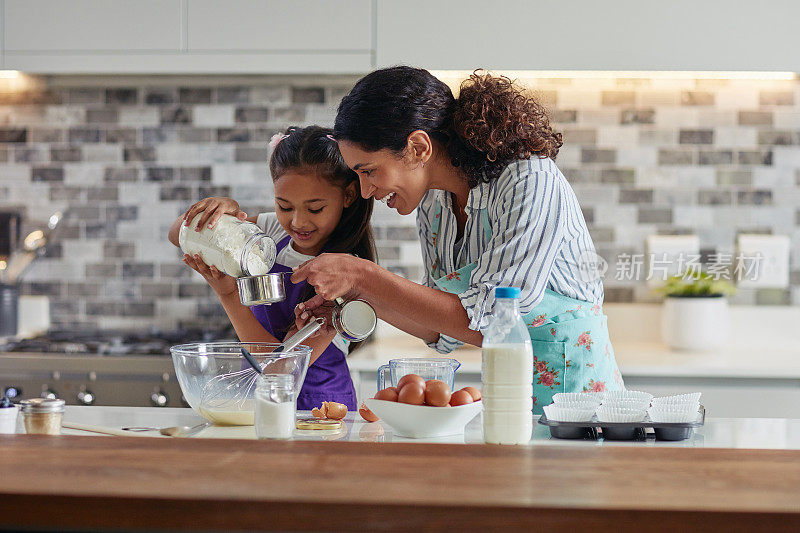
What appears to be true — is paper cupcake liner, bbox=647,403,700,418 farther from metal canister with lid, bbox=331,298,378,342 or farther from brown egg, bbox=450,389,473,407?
metal canister with lid, bbox=331,298,378,342

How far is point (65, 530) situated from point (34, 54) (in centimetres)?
242

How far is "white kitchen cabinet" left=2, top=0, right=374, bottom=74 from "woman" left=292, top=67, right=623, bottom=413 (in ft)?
3.79

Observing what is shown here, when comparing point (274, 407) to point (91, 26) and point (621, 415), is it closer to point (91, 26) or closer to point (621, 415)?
point (621, 415)

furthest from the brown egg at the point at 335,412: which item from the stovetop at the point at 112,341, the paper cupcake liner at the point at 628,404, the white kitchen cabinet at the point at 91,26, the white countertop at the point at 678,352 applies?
the white kitchen cabinet at the point at 91,26

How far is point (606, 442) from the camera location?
1329 millimetres

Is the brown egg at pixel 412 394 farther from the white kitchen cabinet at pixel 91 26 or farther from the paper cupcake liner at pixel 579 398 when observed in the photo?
the white kitchen cabinet at pixel 91 26

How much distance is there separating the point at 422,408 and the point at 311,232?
673 millimetres

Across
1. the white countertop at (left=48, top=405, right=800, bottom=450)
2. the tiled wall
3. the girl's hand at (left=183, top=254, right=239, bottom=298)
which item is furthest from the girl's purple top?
the tiled wall

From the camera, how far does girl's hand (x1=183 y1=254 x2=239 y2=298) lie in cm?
161

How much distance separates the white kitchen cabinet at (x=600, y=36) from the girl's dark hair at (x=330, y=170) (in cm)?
97

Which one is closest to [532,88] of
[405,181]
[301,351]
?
[405,181]

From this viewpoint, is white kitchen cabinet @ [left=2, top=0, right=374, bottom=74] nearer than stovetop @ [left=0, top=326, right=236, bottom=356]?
No

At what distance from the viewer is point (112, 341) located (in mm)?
2893

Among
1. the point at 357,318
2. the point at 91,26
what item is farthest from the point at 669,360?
the point at 91,26
